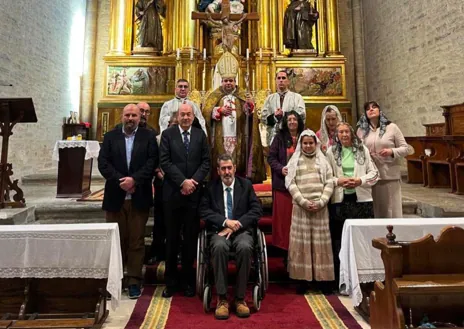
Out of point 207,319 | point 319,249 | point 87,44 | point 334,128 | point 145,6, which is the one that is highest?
point 145,6

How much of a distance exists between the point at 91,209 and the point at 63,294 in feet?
5.24

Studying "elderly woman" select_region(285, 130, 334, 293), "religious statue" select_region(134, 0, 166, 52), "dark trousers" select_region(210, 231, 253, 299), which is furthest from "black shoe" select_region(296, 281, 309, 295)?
"religious statue" select_region(134, 0, 166, 52)

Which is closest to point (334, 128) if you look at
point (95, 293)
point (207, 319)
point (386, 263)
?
point (386, 263)

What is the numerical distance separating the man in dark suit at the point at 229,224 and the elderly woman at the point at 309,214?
0.38 meters

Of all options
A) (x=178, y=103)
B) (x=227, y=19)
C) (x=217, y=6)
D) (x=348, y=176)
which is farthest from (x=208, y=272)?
(x=217, y=6)

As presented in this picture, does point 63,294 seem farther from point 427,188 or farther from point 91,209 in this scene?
point 427,188

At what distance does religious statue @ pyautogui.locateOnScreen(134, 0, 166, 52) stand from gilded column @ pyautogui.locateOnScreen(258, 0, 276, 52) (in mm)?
2624

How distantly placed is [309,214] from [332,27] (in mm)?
7654

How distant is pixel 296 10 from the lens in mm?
8891

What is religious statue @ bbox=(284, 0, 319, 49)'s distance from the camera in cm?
890

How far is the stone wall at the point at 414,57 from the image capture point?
20.0 feet

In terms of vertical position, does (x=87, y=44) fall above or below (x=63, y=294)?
above

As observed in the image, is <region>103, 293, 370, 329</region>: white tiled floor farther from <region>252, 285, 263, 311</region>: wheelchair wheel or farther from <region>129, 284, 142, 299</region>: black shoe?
<region>252, 285, 263, 311</region>: wheelchair wheel

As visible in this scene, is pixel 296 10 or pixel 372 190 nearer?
pixel 372 190
